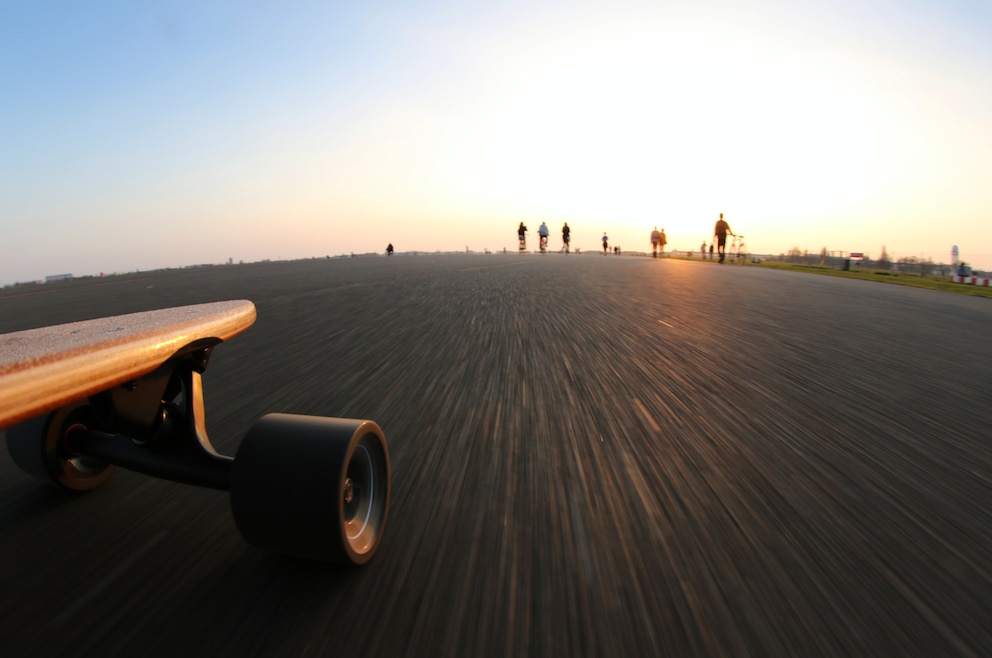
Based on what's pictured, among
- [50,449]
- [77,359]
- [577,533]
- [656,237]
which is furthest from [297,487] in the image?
[656,237]

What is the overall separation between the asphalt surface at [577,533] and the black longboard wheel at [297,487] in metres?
0.17

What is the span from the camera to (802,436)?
8.57 ft

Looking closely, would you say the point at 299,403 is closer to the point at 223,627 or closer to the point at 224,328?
the point at 224,328

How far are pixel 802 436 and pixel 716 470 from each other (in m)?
0.76

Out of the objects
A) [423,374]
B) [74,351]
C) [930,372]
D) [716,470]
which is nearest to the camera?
[74,351]

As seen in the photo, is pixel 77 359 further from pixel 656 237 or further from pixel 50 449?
pixel 656 237

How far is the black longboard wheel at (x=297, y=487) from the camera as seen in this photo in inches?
54.0

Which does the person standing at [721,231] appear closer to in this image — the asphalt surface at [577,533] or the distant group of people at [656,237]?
the distant group of people at [656,237]

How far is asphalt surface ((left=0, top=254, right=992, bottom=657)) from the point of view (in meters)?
1.30

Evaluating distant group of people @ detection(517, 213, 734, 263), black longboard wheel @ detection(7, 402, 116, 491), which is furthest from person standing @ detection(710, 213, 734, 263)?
black longboard wheel @ detection(7, 402, 116, 491)

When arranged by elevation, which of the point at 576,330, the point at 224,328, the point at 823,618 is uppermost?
the point at 224,328

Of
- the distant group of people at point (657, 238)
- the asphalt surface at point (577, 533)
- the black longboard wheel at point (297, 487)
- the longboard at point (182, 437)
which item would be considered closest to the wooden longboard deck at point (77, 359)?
the longboard at point (182, 437)

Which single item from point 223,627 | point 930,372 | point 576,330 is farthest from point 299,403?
point 930,372

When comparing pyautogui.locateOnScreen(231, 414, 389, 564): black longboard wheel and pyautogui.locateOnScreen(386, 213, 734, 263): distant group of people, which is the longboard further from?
pyautogui.locateOnScreen(386, 213, 734, 263): distant group of people
